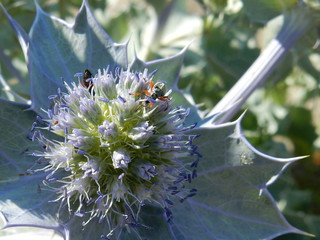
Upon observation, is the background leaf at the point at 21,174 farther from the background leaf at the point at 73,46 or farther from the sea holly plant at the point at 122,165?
the background leaf at the point at 73,46

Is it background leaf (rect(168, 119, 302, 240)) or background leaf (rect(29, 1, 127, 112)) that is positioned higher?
background leaf (rect(29, 1, 127, 112))

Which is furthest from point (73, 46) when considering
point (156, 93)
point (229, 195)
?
point (229, 195)

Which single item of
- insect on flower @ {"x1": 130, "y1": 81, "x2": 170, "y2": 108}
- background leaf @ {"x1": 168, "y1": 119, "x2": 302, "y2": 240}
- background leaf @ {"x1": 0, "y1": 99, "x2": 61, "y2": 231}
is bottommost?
background leaf @ {"x1": 168, "y1": 119, "x2": 302, "y2": 240}

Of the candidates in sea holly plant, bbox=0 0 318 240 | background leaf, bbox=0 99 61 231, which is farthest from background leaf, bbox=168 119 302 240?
background leaf, bbox=0 99 61 231

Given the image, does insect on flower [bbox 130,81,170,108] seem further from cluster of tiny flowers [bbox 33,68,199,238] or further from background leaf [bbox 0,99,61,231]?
background leaf [bbox 0,99,61,231]

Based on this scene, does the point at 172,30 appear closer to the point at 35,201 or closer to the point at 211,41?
the point at 211,41

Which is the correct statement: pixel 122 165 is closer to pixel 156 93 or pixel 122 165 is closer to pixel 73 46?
pixel 156 93

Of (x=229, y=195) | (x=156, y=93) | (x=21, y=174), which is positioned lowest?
(x=229, y=195)

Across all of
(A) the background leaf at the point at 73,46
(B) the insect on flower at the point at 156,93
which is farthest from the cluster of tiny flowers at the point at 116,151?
(A) the background leaf at the point at 73,46
